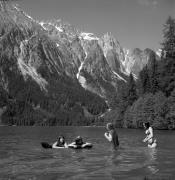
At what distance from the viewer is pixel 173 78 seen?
104875mm

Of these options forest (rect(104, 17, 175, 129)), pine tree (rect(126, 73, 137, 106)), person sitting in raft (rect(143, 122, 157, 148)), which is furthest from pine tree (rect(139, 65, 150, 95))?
person sitting in raft (rect(143, 122, 157, 148))

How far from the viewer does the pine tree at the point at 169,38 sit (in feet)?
337

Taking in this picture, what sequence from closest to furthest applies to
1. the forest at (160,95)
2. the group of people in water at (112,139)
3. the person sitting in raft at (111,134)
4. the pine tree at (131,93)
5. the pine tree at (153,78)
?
the person sitting in raft at (111,134) < the group of people in water at (112,139) < the forest at (160,95) < the pine tree at (153,78) < the pine tree at (131,93)

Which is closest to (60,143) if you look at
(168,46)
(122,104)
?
(168,46)

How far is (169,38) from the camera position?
4082 inches

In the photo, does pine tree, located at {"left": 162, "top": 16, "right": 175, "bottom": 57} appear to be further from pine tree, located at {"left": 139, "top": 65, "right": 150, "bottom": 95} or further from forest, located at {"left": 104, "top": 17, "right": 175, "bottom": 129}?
pine tree, located at {"left": 139, "top": 65, "right": 150, "bottom": 95}

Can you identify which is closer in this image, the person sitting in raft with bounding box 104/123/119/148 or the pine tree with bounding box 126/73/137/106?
the person sitting in raft with bounding box 104/123/119/148

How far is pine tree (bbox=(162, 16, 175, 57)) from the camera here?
103 m

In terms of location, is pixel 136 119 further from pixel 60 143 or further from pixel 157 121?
pixel 60 143

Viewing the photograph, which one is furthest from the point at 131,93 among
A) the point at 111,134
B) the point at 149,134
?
the point at 111,134

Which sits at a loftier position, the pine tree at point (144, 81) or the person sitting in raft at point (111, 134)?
the pine tree at point (144, 81)

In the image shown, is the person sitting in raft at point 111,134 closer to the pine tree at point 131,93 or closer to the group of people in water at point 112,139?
the group of people in water at point 112,139

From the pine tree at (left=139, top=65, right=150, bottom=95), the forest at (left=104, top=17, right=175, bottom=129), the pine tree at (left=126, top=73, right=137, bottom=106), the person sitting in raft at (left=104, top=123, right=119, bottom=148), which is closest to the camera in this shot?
the person sitting in raft at (left=104, top=123, right=119, bottom=148)

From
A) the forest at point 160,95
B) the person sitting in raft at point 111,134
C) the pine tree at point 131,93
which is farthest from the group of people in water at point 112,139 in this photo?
the pine tree at point 131,93
